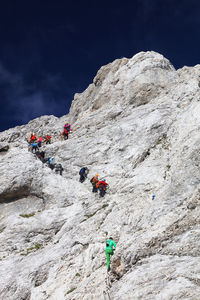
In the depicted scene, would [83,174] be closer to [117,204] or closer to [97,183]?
[97,183]

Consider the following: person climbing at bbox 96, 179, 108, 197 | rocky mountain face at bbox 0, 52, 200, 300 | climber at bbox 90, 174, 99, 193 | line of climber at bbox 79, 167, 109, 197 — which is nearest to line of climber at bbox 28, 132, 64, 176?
rocky mountain face at bbox 0, 52, 200, 300

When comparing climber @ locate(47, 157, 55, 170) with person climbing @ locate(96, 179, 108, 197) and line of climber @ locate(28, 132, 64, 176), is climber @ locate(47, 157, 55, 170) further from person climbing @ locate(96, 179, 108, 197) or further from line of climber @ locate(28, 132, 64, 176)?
person climbing @ locate(96, 179, 108, 197)

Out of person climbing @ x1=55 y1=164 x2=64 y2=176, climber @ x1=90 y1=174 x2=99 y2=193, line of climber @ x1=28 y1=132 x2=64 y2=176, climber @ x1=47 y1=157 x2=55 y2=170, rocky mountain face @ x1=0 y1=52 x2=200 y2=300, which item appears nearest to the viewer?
rocky mountain face @ x1=0 y1=52 x2=200 y2=300

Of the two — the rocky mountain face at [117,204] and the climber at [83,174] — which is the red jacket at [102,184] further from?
the climber at [83,174]

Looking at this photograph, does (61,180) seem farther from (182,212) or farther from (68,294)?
(182,212)

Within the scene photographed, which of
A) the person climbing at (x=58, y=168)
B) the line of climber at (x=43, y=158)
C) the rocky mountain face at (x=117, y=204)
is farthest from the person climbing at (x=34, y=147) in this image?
the person climbing at (x=58, y=168)

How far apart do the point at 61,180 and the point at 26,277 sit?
490 inches

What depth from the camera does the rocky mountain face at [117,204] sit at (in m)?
13.8

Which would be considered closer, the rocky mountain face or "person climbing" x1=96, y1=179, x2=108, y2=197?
the rocky mountain face

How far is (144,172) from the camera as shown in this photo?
27172 mm

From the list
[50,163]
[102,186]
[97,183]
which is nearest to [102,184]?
[102,186]

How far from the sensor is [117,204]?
81.0 ft

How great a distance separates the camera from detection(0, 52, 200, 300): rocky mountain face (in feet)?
45.3

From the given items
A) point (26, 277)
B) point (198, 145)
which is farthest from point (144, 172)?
point (26, 277)
